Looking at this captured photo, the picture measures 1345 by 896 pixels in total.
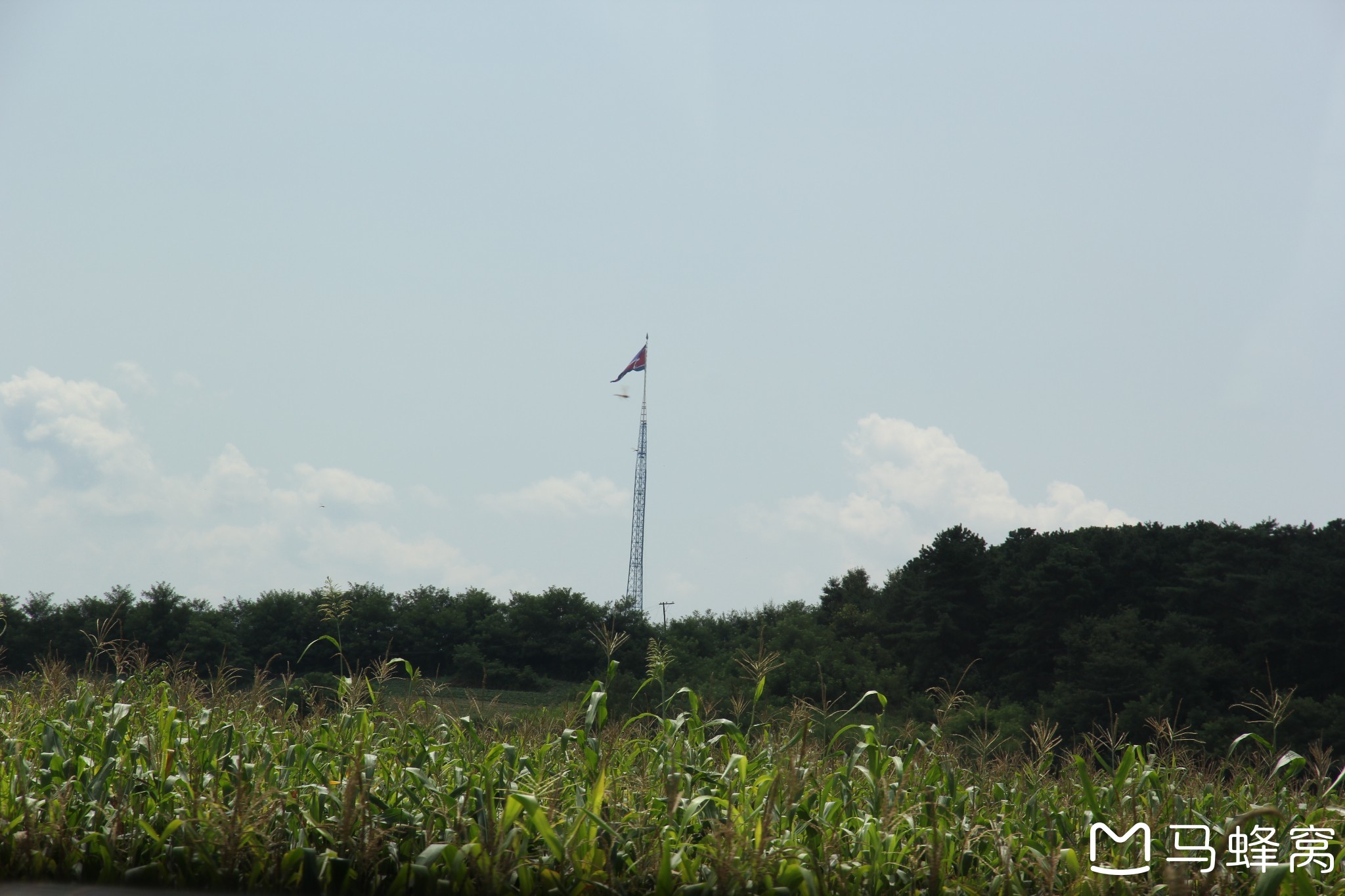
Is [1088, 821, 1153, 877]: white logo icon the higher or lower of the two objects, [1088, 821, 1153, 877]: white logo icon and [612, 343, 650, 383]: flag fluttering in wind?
the lower

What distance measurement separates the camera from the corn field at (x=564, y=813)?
2.98 meters

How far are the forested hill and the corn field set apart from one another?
21.7 meters

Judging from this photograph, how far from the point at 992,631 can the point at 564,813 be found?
3644cm

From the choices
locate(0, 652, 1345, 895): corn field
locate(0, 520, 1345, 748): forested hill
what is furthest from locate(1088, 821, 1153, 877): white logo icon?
locate(0, 520, 1345, 748): forested hill

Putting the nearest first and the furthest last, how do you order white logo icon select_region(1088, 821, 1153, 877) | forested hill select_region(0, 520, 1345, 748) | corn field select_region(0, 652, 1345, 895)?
1. corn field select_region(0, 652, 1345, 895)
2. white logo icon select_region(1088, 821, 1153, 877)
3. forested hill select_region(0, 520, 1345, 748)

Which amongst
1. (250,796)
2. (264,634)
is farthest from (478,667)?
(250,796)

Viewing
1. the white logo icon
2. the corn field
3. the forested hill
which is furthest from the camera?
the forested hill

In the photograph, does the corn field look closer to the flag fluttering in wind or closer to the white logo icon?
the white logo icon

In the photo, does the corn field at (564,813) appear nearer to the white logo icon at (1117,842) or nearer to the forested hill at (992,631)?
the white logo icon at (1117,842)

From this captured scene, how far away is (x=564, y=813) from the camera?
331 cm

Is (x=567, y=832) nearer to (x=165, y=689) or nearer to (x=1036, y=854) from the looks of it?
(x=1036, y=854)

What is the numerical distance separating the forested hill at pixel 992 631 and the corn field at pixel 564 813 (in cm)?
2169

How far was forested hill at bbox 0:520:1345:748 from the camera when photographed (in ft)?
94.4

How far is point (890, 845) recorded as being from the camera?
3188 mm
